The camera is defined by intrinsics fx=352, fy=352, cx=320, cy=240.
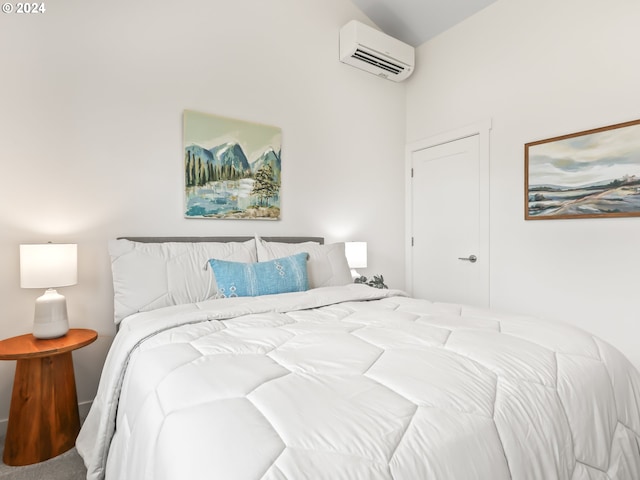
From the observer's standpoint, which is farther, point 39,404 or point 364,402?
point 39,404

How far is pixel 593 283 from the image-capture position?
2420mm

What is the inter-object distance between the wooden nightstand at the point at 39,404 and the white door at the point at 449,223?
9.56ft

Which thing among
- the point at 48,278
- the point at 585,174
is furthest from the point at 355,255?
the point at 48,278

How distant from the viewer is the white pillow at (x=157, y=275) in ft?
6.51

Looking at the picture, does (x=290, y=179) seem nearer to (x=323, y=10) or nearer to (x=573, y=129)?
(x=323, y=10)

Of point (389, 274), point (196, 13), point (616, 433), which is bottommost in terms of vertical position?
point (616, 433)

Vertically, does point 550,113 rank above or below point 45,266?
above

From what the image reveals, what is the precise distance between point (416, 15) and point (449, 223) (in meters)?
2.00

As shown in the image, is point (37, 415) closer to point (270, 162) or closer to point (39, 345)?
point (39, 345)

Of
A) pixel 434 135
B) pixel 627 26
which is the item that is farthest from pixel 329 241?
pixel 627 26

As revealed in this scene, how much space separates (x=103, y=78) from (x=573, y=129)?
126 inches

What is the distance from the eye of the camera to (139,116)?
7.69ft

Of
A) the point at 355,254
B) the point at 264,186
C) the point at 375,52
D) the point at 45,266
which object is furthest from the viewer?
the point at 375,52

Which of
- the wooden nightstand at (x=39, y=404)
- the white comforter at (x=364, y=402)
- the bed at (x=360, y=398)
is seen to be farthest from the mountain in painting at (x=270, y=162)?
the wooden nightstand at (x=39, y=404)
